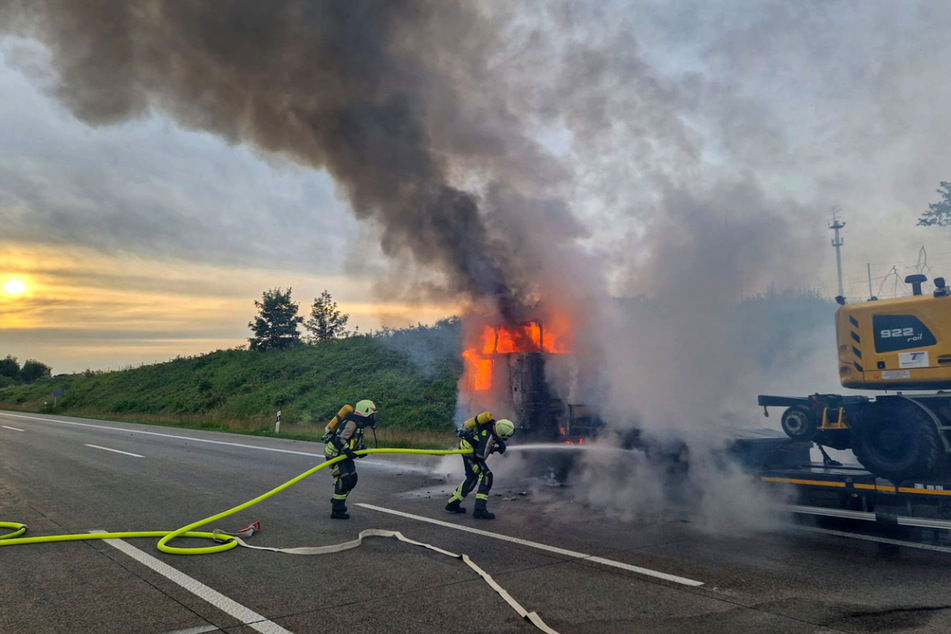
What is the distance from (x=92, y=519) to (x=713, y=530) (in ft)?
25.2

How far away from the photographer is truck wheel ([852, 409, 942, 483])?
657 centimetres

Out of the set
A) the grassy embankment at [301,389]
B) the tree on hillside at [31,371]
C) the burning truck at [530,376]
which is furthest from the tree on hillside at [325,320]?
the tree on hillside at [31,371]

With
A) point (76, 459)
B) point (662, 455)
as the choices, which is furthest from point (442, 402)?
point (662, 455)

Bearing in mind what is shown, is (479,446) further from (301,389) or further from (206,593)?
(301,389)

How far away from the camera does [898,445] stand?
6.86m

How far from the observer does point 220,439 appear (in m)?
19.5

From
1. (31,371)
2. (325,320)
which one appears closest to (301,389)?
(325,320)

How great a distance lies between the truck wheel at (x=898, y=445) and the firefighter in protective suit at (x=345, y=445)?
6.00 meters

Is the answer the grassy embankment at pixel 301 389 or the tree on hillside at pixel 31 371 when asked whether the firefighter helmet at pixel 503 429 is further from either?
the tree on hillside at pixel 31 371

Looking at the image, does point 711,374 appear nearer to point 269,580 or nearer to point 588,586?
point 588,586

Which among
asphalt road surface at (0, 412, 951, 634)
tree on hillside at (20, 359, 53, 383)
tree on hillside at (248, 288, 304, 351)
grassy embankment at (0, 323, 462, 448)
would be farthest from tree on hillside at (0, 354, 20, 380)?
asphalt road surface at (0, 412, 951, 634)

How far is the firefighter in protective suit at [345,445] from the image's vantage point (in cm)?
777

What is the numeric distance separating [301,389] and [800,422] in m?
27.9

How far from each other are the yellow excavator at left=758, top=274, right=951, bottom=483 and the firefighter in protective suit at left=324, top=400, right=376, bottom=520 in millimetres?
5512
